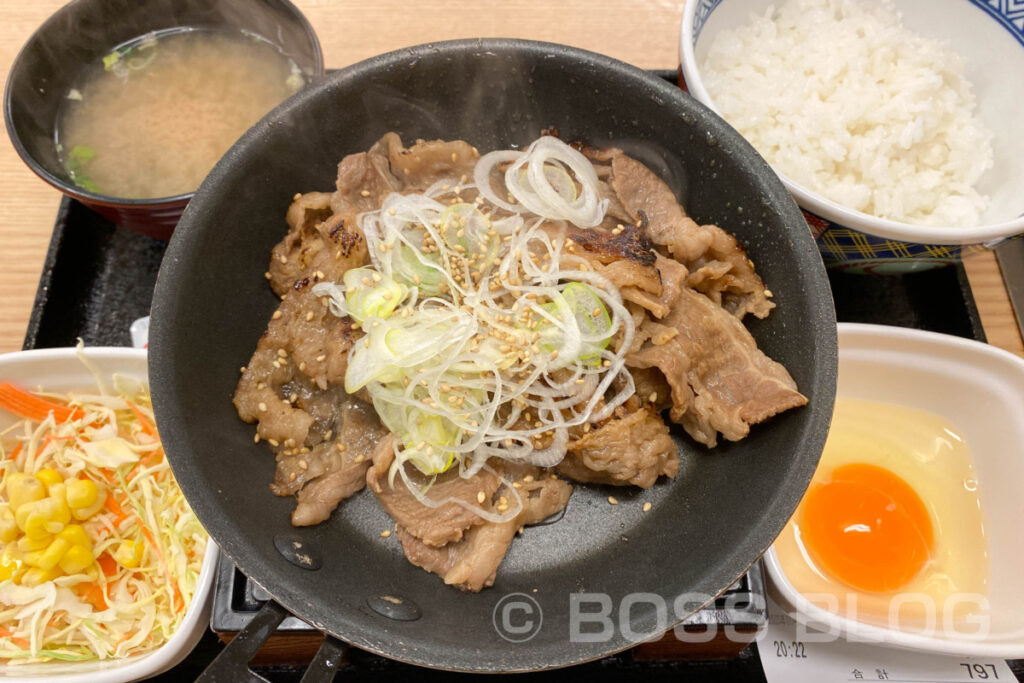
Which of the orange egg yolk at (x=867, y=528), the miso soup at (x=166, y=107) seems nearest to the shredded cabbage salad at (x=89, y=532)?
the miso soup at (x=166, y=107)

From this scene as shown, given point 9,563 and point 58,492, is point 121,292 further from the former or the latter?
point 9,563

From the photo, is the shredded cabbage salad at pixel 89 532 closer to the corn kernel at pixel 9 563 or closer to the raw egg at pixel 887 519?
the corn kernel at pixel 9 563

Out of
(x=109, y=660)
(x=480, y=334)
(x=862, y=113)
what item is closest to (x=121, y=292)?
(x=109, y=660)

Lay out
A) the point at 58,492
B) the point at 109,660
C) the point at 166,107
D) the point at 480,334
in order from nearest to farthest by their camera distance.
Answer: the point at 480,334 → the point at 109,660 → the point at 58,492 → the point at 166,107

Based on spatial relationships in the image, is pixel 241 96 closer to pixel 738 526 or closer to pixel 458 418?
pixel 458 418

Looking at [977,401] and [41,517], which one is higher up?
[977,401]

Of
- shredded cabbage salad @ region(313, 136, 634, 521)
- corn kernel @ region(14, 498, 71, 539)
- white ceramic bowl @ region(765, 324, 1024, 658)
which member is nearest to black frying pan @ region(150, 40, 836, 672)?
shredded cabbage salad @ region(313, 136, 634, 521)
